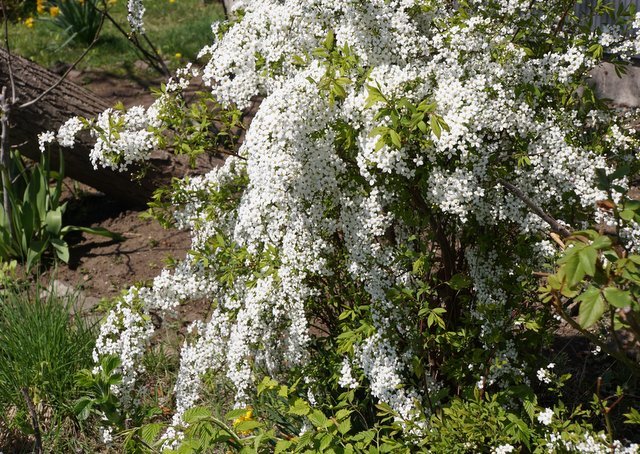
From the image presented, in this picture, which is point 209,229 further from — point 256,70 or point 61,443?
point 61,443

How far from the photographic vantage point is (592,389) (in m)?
3.53

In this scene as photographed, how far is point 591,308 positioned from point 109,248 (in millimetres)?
4307

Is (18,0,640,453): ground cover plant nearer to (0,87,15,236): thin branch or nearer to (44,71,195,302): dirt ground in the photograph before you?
(44,71,195,302): dirt ground

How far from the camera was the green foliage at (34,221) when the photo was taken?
16.6 ft

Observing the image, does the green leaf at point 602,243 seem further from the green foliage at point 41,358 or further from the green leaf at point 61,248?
the green leaf at point 61,248

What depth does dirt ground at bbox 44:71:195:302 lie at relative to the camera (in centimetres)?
516

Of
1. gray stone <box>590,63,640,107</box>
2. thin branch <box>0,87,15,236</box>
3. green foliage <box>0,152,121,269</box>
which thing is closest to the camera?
thin branch <box>0,87,15,236</box>

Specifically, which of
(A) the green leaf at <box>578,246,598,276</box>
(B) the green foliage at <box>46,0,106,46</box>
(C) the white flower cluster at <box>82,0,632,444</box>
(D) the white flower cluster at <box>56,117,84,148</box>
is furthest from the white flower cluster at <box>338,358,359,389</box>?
(B) the green foliage at <box>46,0,106,46</box>

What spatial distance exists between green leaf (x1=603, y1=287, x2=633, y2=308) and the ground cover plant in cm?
14

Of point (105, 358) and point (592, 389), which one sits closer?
point (105, 358)

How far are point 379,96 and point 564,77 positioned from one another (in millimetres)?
744

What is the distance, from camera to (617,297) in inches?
73.7

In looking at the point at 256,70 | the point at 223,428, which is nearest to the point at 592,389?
the point at 223,428

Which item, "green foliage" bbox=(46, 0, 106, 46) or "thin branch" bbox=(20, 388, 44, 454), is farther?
"green foliage" bbox=(46, 0, 106, 46)
